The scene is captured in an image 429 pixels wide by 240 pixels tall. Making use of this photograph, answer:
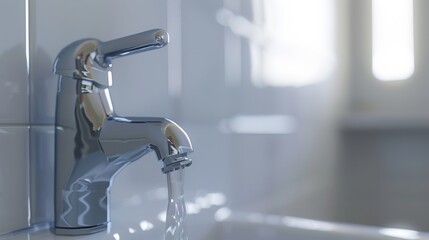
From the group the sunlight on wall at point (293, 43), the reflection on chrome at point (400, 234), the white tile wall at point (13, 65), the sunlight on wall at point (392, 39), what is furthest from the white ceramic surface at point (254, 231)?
the sunlight on wall at point (392, 39)

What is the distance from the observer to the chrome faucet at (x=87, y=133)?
16.3 inches

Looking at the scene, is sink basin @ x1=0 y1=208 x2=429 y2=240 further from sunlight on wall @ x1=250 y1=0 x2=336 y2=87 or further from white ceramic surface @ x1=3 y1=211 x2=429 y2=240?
sunlight on wall @ x1=250 y1=0 x2=336 y2=87

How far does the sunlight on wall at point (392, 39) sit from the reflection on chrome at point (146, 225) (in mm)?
1521

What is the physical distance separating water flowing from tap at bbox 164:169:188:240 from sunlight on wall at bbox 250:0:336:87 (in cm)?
53

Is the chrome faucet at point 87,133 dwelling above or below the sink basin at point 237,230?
above

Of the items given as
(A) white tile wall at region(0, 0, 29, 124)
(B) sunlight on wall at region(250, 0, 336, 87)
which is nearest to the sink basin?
(A) white tile wall at region(0, 0, 29, 124)

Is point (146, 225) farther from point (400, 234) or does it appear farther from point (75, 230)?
point (400, 234)

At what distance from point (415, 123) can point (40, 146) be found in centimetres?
149

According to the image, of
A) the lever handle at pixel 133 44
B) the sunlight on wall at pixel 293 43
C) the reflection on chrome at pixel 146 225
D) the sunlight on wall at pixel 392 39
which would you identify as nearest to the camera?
the lever handle at pixel 133 44

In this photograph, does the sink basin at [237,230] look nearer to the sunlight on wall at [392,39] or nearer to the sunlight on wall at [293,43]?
the sunlight on wall at [293,43]

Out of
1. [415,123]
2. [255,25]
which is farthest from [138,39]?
[415,123]

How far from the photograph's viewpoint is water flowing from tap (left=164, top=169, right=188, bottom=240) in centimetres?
40

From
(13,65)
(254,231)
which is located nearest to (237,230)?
(254,231)

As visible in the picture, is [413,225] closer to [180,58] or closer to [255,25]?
[255,25]
